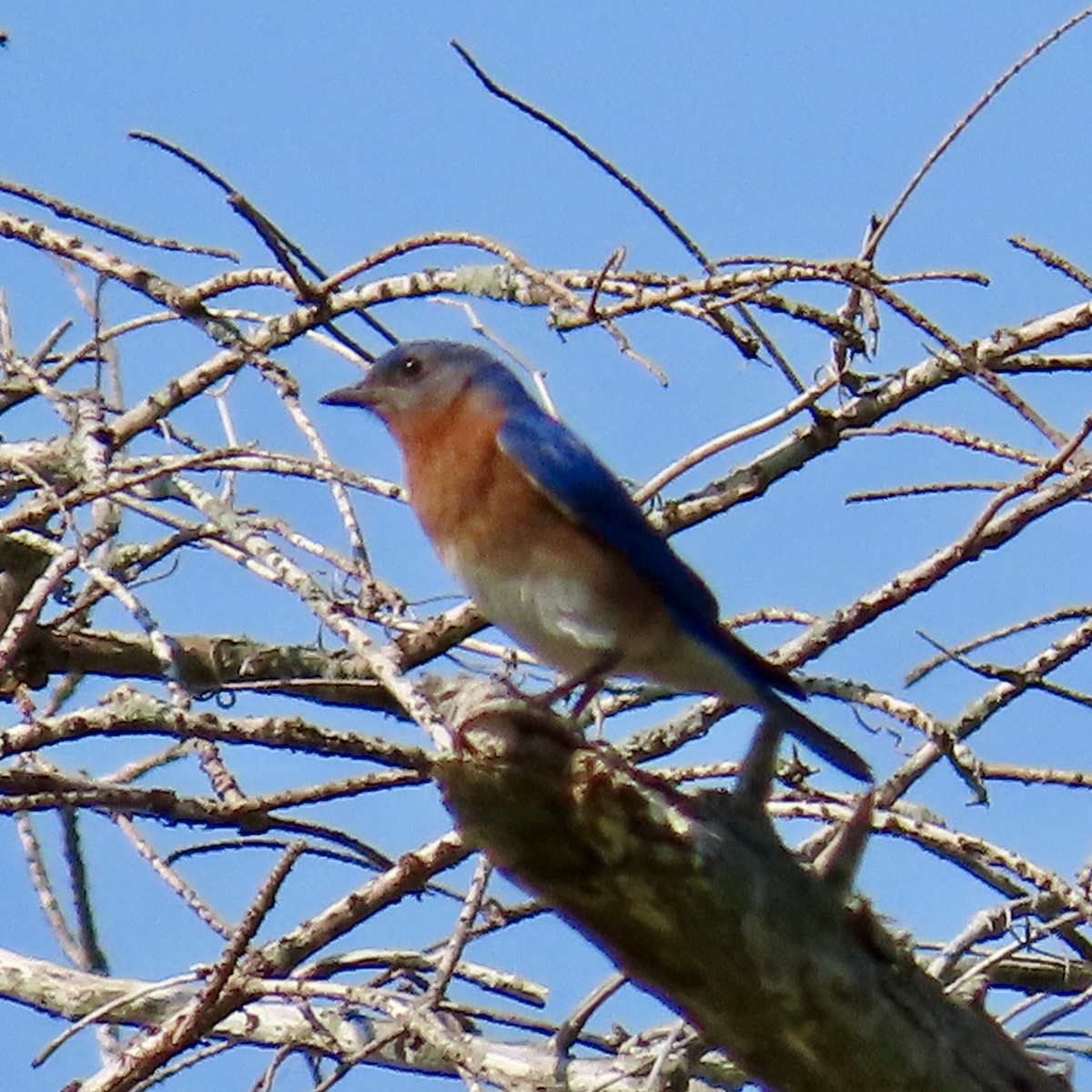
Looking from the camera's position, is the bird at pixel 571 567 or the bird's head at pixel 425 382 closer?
the bird at pixel 571 567

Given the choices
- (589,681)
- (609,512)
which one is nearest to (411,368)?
(609,512)

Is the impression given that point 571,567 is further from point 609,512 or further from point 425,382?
point 425,382

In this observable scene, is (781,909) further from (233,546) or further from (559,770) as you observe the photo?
(233,546)

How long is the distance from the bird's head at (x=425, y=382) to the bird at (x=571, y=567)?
0.87 feet

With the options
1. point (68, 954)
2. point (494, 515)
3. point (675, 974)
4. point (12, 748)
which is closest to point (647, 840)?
point (675, 974)

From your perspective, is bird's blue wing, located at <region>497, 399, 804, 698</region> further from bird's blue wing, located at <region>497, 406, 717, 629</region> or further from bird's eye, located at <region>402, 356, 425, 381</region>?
bird's eye, located at <region>402, 356, 425, 381</region>

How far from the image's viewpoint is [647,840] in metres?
2.80

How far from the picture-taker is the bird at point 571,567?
4902 millimetres

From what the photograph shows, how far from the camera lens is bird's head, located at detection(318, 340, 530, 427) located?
5.62 m

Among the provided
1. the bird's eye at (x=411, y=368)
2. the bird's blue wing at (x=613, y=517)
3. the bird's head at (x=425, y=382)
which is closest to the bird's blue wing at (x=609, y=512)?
the bird's blue wing at (x=613, y=517)

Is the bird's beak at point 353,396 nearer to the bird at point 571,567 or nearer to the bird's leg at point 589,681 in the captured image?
the bird at point 571,567

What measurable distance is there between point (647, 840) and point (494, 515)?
2.31m

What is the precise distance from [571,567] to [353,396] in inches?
48.2

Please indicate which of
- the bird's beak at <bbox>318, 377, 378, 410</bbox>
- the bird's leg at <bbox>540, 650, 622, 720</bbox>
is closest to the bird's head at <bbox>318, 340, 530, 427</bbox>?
the bird's beak at <bbox>318, 377, 378, 410</bbox>
